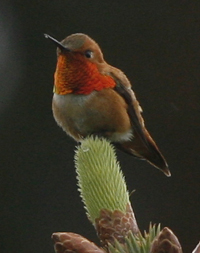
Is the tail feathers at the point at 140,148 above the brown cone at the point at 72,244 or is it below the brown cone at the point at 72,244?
below

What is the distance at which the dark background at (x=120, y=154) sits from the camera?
5043 mm

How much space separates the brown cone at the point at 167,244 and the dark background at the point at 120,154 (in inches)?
158

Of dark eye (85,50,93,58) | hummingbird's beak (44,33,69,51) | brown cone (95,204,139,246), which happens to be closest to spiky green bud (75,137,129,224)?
brown cone (95,204,139,246)

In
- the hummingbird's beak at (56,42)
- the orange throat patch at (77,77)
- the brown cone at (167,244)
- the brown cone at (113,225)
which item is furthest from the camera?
the orange throat patch at (77,77)

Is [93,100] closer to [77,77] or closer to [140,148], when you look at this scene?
[77,77]

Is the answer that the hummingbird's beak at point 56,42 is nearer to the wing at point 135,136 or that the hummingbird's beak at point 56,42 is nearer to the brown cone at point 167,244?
the wing at point 135,136

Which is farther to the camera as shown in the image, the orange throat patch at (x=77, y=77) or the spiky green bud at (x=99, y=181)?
the orange throat patch at (x=77, y=77)

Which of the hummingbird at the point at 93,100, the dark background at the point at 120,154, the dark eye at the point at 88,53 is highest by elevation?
the dark eye at the point at 88,53

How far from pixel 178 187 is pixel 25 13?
5.81 ft

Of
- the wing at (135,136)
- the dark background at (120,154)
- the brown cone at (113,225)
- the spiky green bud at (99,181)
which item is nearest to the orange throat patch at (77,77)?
the wing at (135,136)

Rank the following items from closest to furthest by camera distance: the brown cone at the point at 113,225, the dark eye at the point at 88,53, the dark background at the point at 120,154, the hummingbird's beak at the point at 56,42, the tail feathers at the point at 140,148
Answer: the brown cone at the point at 113,225, the hummingbird's beak at the point at 56,42, the dark eye at the point at 88,53, the tail feathers at the point at 140,148, the dark background at the point at 120,154

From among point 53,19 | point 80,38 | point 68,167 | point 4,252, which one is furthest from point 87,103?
point 4,252

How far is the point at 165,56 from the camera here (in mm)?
5391

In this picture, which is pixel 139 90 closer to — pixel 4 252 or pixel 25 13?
pixel 25 13
